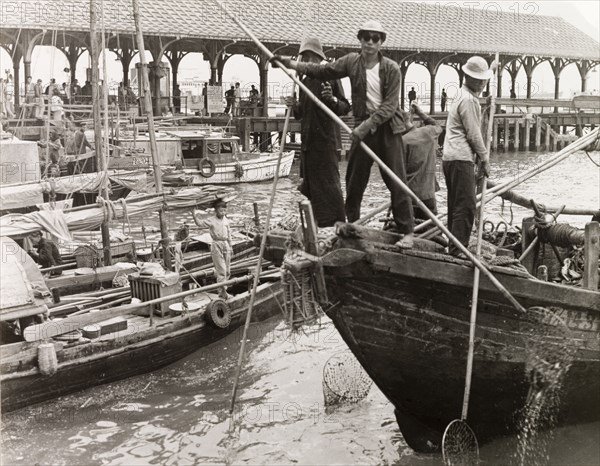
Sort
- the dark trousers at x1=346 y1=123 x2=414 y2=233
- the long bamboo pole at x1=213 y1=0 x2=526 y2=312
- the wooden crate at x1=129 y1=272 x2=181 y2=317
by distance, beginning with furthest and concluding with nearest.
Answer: the wooden crate at x1=129 y1=272 x2=181 y2=317, the dark trousers at x1=346 y1=123 x2=414 y2=233, the long bamboo pole at x1=213 y1=0 x2=526 y2=312

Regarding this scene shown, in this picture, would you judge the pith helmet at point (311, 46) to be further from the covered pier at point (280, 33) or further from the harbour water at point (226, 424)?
the covered pier at point (280, 33)

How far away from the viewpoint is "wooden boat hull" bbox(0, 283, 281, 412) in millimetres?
8891

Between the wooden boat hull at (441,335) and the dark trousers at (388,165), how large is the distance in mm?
410

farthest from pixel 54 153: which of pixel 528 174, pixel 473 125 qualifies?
pixel 473 125

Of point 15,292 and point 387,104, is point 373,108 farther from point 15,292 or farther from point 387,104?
point 15,292

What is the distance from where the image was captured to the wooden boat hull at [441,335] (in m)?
6.34

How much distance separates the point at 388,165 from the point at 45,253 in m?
8.53

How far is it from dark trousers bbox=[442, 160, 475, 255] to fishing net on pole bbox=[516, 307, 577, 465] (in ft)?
3.18

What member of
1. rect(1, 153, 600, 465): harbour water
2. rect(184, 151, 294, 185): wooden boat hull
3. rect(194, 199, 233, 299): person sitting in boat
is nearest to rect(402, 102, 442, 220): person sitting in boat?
rect(1, 153, 600, 465): harbour water

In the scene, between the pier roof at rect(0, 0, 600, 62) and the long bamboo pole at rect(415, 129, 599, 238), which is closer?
the long bamboo pole at rect(415, 129, 599, 238)

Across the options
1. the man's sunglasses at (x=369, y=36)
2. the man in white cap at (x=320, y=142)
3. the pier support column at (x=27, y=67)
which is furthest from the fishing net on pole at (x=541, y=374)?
the pier support column at (x=27, y=67)

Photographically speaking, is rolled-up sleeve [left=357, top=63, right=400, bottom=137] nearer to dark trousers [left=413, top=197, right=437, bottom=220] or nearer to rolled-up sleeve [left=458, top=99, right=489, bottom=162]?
rolled-up sleeve [left=458, top=99, right=489, bottom=162]

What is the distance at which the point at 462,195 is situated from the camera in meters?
6.88

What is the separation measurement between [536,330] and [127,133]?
71.9 feet
